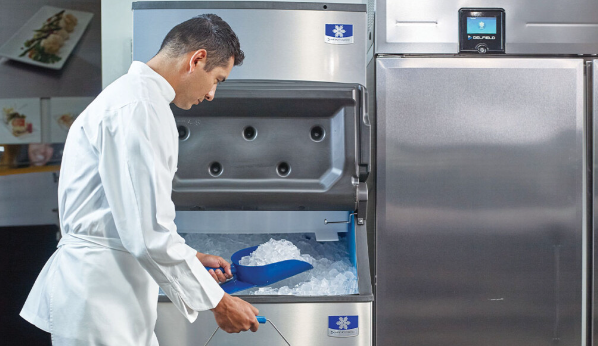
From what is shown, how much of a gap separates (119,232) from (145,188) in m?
0.13

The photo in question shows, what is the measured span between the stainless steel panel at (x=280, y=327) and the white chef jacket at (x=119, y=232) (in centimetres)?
26

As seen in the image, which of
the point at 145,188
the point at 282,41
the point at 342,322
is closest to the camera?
the point at 145,188

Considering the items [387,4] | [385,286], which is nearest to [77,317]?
[385,286]

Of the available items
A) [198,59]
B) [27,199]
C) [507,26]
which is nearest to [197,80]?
[198,59]

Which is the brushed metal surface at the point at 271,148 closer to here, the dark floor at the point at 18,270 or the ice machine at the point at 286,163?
the ice machine at the point at 286,163

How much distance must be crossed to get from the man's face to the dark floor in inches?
59.6

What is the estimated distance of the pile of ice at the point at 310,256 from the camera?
60.5 inches

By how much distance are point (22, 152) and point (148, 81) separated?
1.55m

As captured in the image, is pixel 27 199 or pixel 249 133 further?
pixel 27 199

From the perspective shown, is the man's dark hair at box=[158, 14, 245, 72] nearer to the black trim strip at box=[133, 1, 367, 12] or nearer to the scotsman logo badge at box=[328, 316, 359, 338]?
the black trim strip at box=[133, 1, 367, 12]

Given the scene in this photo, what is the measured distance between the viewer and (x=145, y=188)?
1031 millimetres

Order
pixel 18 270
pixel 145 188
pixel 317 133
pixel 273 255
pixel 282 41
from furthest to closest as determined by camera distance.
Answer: pixel 18 270
pixel 282 41
pixel 317 133
pixel 273 255
pixel 145 188

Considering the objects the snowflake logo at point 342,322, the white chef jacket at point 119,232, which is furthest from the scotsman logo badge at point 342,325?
the white chef jacket at point 119,232

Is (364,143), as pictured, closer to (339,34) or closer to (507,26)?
(339,34)
